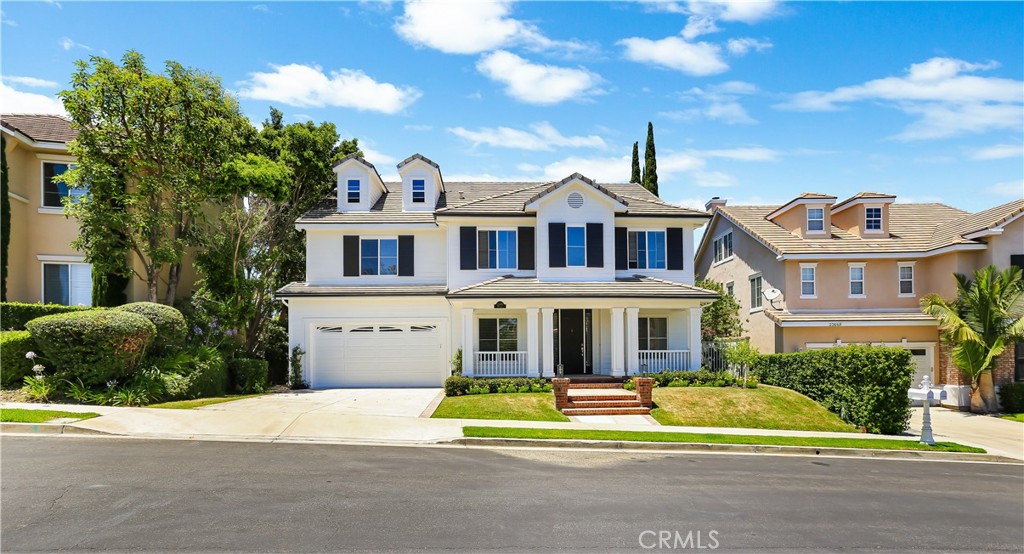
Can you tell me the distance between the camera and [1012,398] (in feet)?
75.3

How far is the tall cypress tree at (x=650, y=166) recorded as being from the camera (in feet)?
117

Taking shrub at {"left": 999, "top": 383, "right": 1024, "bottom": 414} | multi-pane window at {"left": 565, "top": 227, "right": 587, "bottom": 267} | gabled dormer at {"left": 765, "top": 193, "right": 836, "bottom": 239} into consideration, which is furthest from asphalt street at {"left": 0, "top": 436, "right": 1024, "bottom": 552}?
gabled dormer at {"left": 765, "top": 193, "right": 836, "bottom": 239}

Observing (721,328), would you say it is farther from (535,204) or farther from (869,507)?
(869,507)

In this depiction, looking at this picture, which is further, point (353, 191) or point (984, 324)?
point (353, 191)

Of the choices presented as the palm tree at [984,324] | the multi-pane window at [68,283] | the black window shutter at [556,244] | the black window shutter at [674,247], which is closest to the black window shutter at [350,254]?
the black window shutter at [556,244]

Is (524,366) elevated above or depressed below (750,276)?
below

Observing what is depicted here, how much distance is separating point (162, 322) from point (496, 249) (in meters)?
11.1

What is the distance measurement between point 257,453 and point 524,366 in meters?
12.1

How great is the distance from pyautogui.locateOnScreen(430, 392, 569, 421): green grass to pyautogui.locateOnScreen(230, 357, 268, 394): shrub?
6724 mm

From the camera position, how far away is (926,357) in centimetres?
2538

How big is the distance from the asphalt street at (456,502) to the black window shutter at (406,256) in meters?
12.5

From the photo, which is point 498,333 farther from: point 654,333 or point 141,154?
point 141,154

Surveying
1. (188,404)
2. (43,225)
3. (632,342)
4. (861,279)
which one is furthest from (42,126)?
(861,279)

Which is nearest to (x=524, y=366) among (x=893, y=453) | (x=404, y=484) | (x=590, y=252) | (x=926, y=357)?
(x=590, y=252)
